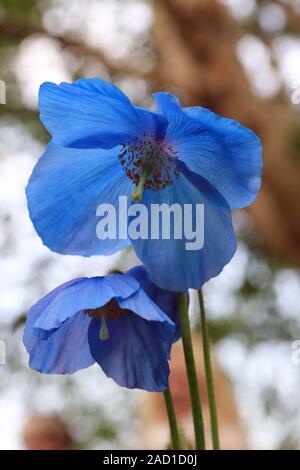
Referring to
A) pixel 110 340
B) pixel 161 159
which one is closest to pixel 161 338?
pixel 110 340

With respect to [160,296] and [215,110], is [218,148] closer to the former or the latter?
[160,296]

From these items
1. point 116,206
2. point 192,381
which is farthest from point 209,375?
point 116,206

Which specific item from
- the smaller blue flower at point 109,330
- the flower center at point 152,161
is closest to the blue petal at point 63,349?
the smaller blue flower at point 109,330

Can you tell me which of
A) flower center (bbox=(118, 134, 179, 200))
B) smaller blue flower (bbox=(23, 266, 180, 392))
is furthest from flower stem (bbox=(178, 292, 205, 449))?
flower center (bbox=(118, 134, 179, 200))

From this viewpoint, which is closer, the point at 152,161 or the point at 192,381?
the point at 192,381

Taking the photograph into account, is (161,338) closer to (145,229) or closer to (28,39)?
(145,229)
